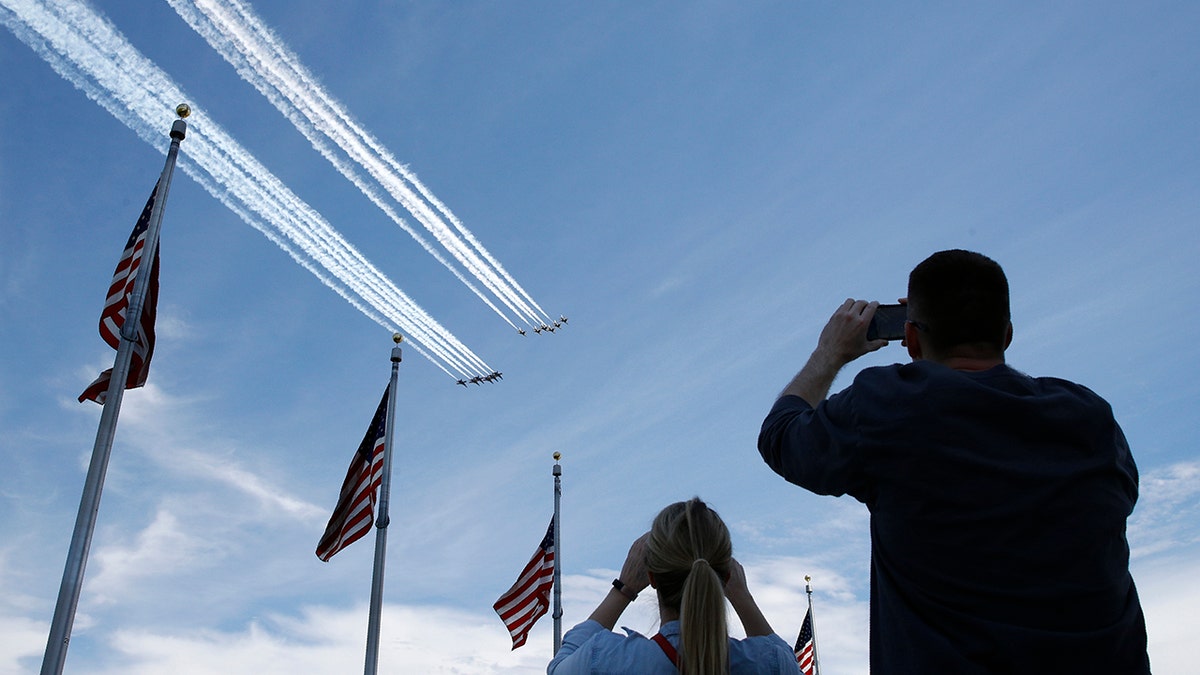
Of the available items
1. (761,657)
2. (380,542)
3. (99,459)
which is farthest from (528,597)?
(761,657)

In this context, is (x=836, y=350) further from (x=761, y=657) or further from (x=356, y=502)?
(x=356, y=502)

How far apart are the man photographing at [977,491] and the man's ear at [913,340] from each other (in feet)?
0.21

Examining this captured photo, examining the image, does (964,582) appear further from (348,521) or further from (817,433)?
(348,521)

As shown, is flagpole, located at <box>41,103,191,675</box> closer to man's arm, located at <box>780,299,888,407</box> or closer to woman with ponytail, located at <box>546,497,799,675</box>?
woman with ponytail, located at <box>546,497,799,675</box>

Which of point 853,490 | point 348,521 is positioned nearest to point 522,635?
point 348,521

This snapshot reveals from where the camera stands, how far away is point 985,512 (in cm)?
255

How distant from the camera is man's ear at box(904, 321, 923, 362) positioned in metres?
3.12

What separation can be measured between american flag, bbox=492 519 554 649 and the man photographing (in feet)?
65.6

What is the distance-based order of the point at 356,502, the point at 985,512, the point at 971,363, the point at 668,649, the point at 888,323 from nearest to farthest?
1. the point at 985,512
2. the point at 971,363
3. the point at 888,323
4. the point at 668,649
5. the point at 356,502

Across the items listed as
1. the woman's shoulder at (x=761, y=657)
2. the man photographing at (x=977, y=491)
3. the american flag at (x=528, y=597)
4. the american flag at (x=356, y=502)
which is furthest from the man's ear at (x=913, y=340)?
the american flag at (x=528, y=597)

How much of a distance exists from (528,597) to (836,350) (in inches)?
797

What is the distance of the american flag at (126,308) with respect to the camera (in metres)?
13.4

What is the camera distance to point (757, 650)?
4078 mm

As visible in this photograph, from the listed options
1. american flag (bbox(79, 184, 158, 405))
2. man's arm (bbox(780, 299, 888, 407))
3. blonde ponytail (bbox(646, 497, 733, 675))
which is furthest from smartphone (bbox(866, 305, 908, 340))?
american flag (bbox(79, 184, 158, 405))
